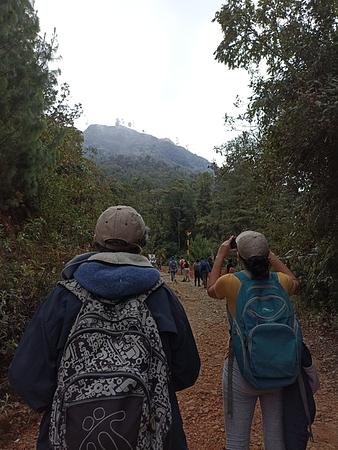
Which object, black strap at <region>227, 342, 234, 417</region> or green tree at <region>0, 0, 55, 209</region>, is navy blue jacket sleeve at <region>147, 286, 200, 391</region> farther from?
green tree at <region>0, 0, 55, 209</region>

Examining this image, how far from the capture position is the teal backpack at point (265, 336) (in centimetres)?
203

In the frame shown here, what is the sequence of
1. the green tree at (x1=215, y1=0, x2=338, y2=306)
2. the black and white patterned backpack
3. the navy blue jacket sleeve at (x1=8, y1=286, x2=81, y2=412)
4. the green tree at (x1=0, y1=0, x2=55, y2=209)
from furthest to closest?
1. the green tree at (x1=0, y1=0, x2=55, y2=209)
2. the green tree at (x1=215, y1=0, x2=338, y2=306)
3. the navy blue jacket sleeve at (x1=8, y1=286, x2=81, y2=412)
4. the black and white patterned backpack

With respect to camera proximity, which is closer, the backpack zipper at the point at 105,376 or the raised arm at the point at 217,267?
the backpack zipper at the point at 105,376

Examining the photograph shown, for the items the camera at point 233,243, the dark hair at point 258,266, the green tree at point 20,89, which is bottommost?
the dark hair at point 258,266

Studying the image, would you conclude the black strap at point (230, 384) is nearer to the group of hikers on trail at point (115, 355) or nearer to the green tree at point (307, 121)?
the group of hikers on trail at point (115, 355)

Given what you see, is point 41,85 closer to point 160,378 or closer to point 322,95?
point 322,95

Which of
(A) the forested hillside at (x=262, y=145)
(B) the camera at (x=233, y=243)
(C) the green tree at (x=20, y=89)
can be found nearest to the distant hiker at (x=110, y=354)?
(B) the camera at (x=233, y=243)

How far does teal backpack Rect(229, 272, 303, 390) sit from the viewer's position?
2027 millimetres

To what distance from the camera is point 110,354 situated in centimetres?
143

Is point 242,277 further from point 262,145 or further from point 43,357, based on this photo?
point 262,145

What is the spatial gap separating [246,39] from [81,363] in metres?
8.23

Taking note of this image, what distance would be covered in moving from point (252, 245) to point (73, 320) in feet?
3.58

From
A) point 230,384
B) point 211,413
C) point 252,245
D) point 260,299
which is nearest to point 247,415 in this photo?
point 230,384

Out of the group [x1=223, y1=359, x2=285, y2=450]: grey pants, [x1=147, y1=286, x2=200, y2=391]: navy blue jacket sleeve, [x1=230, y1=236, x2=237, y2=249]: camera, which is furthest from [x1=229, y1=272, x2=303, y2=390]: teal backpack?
[x1=147, y1=286, x2=200, y2=391]: navy blue jacket sleeve
